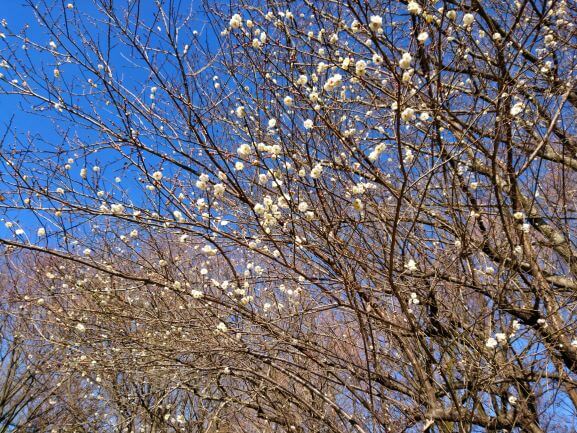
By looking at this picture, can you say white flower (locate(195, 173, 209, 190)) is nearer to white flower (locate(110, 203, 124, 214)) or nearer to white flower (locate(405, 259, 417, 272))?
white flower (locate(110, 203, 124, 214))

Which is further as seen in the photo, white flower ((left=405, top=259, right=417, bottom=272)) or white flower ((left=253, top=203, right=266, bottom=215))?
white flower ((left=405, top=259, right=417, bottom=272))

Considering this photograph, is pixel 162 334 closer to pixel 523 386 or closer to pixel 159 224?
pixel 159 224

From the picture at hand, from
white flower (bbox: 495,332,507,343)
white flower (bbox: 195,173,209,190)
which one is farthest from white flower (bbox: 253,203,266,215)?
white flower (bbox: 495,332,507,343)

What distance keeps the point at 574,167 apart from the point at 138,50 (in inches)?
134

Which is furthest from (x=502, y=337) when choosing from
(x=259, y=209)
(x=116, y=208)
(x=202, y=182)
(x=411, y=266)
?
(x=116, y=208)

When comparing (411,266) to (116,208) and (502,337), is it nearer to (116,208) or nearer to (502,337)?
(502,337)

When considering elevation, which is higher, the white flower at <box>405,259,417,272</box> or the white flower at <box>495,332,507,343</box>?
the white flower at <box>405,259,417,272</box>

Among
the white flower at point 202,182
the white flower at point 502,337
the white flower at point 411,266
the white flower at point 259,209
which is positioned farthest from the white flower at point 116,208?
the white flower at point 502,337

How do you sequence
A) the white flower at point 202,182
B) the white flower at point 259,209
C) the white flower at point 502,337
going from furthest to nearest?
the white flower at point 502,337 → the white flower at point 202,182 → the white flower at point 259,209

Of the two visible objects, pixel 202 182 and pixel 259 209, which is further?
pixel 202 182

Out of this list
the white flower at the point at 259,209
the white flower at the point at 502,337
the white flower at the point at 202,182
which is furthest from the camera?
the white flower at the point at 502,337

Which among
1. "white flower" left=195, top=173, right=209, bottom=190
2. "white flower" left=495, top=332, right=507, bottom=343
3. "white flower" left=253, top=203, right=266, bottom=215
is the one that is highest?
"white flower" left=195, top=173, right=209, bottom=190

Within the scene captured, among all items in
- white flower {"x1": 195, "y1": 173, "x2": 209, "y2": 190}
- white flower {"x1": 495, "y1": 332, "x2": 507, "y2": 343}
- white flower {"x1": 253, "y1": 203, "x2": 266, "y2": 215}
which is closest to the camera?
white flower {"x1": 253, "y1": 203, "x2": 266, "y2": 215}

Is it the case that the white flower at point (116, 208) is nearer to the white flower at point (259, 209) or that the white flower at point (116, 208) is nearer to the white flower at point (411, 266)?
the white flower at point (259, 209)
